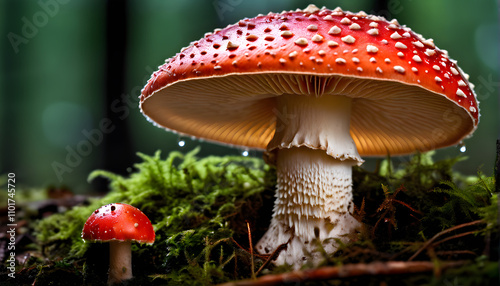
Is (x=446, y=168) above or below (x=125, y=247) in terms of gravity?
above

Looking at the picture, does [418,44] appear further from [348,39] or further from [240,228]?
[240,228]

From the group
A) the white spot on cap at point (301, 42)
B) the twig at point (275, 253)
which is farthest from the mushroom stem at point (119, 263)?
the white spot on cap at point (301, 42)

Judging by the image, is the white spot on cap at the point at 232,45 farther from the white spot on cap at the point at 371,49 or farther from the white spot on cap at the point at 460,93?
the white spot on cap at the point at 460,93

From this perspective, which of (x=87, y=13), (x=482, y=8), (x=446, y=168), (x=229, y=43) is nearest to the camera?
(x=229, y=43)

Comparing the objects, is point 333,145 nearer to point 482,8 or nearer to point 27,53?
point 482,8

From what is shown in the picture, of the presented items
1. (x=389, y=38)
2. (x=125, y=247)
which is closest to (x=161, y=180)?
(x=125, y=247)

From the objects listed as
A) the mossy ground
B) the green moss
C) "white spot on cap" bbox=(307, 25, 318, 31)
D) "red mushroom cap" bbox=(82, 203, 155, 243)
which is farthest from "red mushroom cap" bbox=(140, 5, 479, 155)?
"red mushroom cap" bbox=(82, 203, 155, 243)

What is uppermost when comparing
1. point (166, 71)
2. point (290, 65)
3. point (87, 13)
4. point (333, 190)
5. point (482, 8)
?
point (87, 13)
